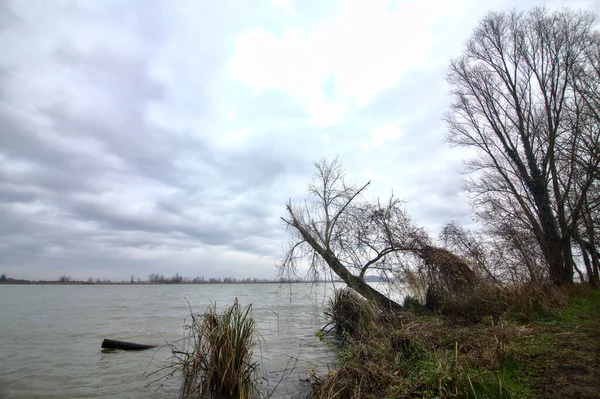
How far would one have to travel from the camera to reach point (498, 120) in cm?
1719

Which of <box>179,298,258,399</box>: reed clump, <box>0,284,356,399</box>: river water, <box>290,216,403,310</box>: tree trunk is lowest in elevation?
<box>0,284,356,399</box>: river water

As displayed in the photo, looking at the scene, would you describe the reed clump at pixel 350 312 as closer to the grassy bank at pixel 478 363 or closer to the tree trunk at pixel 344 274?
the grassy bank at pixel 478 363

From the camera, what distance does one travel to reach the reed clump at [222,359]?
5.52 meters

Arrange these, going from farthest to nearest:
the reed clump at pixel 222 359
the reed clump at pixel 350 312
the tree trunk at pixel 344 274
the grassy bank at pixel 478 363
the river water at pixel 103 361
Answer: the tree trunk at pixel 344 274 < the reed clump at pixel 350 312 < the river water at pixel 103 361 < the reed clump at pixel 222 359 < the grassy bank at pixel 478 363

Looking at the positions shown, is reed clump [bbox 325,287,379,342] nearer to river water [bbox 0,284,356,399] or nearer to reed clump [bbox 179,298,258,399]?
river water [bbox 0,284,356,399]

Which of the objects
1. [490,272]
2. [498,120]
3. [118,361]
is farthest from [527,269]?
[118,361]

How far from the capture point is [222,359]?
5.55 m

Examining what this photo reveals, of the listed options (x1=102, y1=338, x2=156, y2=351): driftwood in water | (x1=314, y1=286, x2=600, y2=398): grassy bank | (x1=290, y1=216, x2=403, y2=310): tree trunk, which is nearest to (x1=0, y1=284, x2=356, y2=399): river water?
(x1=102, y1=338, x2=156, y2=351): driftwood in water

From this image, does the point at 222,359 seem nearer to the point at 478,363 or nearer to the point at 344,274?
the point at 478,363

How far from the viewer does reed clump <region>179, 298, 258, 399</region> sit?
18.1 ft

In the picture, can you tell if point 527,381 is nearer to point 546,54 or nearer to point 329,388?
point 329,388

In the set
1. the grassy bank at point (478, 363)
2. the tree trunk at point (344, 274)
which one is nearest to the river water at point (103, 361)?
the grassy bank at point (478, 363)

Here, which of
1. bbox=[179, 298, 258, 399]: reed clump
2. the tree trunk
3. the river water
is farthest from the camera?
the tree trunk

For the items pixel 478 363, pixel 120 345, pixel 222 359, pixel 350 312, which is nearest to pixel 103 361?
pixel 120 345
